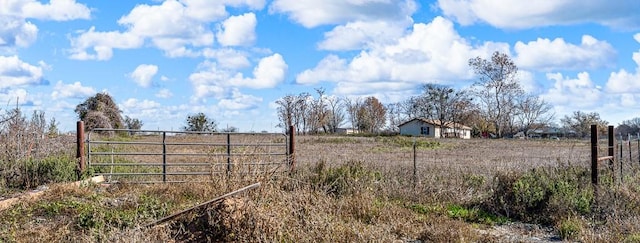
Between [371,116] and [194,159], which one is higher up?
[371,116]

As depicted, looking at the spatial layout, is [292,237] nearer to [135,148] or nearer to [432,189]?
[432,189]

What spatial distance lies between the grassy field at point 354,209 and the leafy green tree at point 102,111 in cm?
2461

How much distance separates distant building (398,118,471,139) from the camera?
77.8m

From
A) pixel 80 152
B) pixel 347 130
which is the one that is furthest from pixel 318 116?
pixel 80 152

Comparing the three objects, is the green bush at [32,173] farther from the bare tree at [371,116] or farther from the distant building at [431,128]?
the distant building at [431,128]

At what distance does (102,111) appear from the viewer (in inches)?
1592

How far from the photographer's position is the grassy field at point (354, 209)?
27.1ft

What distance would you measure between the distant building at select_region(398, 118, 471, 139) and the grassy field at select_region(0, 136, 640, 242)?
63.8m

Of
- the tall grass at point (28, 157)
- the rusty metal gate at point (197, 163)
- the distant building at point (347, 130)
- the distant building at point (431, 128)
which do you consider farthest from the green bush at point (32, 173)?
the distant building at point (431, 128)

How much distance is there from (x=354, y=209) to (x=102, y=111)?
33.7 m

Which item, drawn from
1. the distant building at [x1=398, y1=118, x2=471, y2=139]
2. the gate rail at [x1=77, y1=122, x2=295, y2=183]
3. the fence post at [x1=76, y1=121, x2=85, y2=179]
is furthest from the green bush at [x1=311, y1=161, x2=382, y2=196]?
the distant building at [x1=398, y1=118, x2=471, y2=139]

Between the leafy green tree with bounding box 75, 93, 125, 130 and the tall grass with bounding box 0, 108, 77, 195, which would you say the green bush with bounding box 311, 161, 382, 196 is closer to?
the tall grass with bounding box 0, 108, 77, 195

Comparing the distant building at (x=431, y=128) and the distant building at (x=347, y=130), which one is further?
the distant building at (x=431, y=128)

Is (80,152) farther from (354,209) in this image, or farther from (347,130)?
(347,130)
